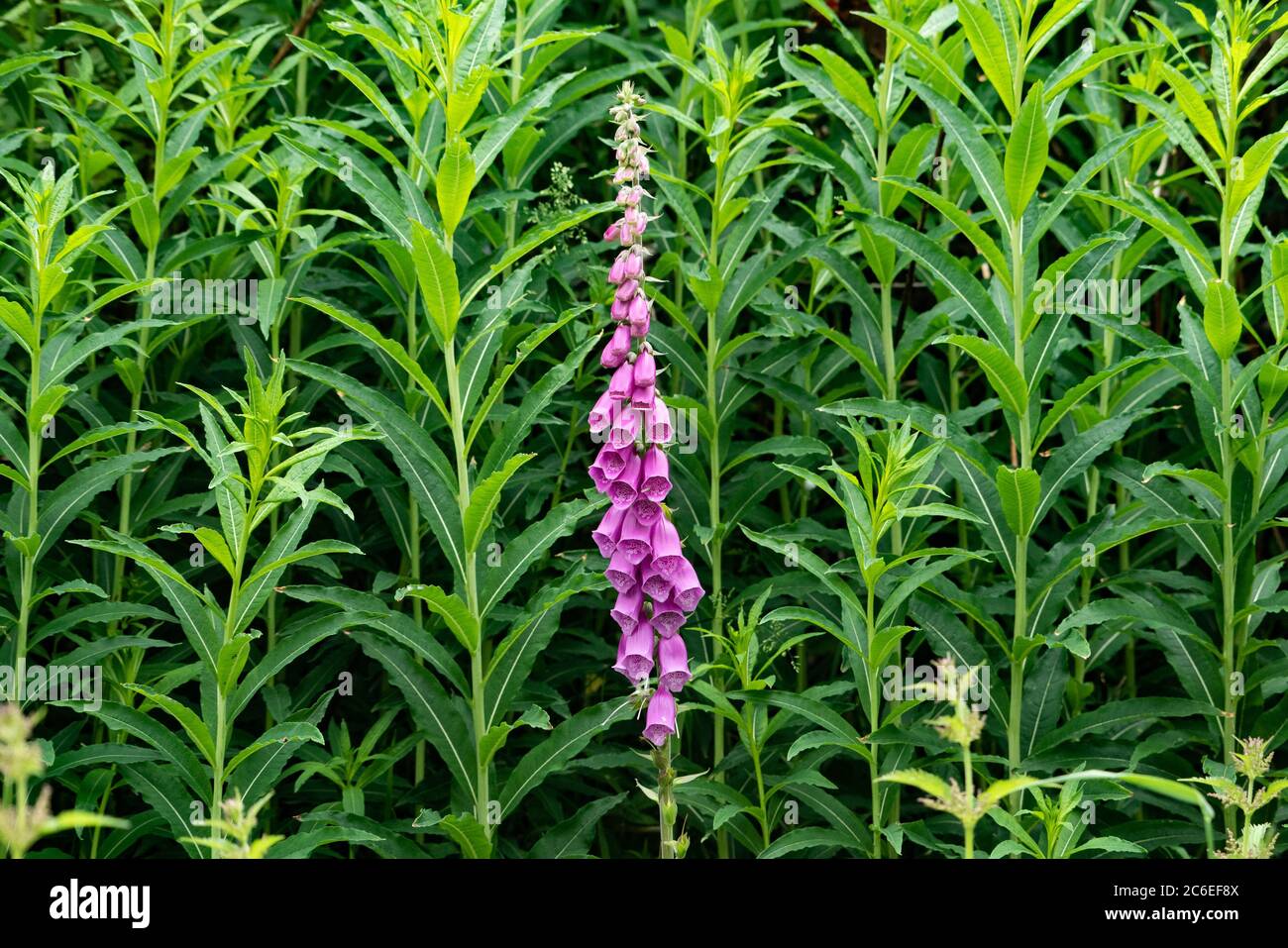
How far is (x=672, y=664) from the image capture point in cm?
379

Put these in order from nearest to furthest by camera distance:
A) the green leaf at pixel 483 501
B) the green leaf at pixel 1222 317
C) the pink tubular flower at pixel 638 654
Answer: the pink tubular flower at pixel 638 654
the green leaf at pixel 483 501
the green leaf at pixel 1222 317

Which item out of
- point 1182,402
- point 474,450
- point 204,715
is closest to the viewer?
point 204,715

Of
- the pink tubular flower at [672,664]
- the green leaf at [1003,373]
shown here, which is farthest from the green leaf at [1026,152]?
the pink tubular flower at [672,664]

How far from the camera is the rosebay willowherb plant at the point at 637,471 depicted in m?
3.93

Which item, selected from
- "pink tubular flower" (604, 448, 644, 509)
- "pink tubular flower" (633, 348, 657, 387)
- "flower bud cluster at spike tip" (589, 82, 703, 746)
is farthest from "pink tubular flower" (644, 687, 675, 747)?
"pink tubular flower" (633, 348, 657, 387)

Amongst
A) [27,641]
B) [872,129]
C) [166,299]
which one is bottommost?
[27,641]

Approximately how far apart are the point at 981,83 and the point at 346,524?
350cm

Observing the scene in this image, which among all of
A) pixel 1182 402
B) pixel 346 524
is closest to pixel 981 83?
pixel 1182 402

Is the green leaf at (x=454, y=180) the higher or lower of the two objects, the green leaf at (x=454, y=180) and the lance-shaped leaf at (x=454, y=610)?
the higher

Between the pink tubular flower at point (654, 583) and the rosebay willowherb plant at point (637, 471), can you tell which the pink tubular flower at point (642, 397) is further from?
the pink tubular flower at point (654, 583)

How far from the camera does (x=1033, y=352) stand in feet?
13.8

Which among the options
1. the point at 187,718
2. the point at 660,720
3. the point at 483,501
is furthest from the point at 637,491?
the point at 187,718

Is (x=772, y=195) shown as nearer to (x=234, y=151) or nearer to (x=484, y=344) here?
(x=484, y=344)

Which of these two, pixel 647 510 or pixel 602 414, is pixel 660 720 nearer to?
pixel 647 510
